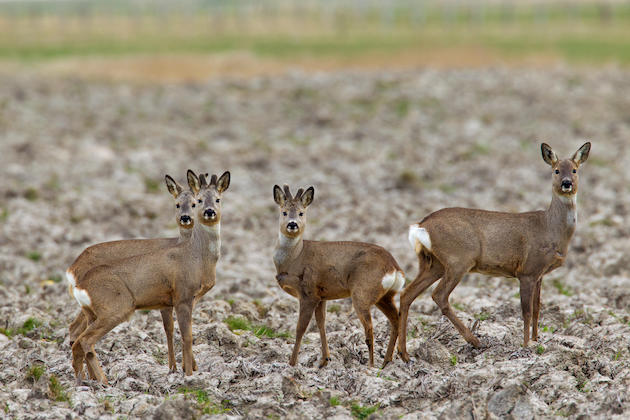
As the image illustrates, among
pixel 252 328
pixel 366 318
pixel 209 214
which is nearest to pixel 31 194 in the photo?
pixel 252 328

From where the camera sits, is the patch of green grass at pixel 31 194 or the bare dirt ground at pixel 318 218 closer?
the bare dirt ground at pixel 318 218

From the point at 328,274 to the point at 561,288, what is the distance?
466cm

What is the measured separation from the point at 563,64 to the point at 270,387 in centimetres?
2778

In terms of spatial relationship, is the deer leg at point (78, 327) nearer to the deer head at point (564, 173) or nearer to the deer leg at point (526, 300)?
the deer leg at point (526, 300)

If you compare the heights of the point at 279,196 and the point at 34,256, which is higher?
the point at 279,196

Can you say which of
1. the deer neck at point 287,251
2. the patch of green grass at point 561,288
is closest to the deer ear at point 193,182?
the deer neck at point 287,251

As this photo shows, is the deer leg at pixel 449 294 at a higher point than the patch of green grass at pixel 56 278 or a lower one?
higher

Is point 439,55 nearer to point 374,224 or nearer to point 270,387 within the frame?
point 374,224

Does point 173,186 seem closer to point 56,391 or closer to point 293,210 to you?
point 293,210

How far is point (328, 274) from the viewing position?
9539mm

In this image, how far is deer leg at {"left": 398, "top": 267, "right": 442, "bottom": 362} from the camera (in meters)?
9.43

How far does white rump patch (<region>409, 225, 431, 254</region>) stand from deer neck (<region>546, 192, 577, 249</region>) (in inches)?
53.1

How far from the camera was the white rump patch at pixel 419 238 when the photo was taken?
382 inches

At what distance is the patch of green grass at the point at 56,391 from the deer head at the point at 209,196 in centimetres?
218
